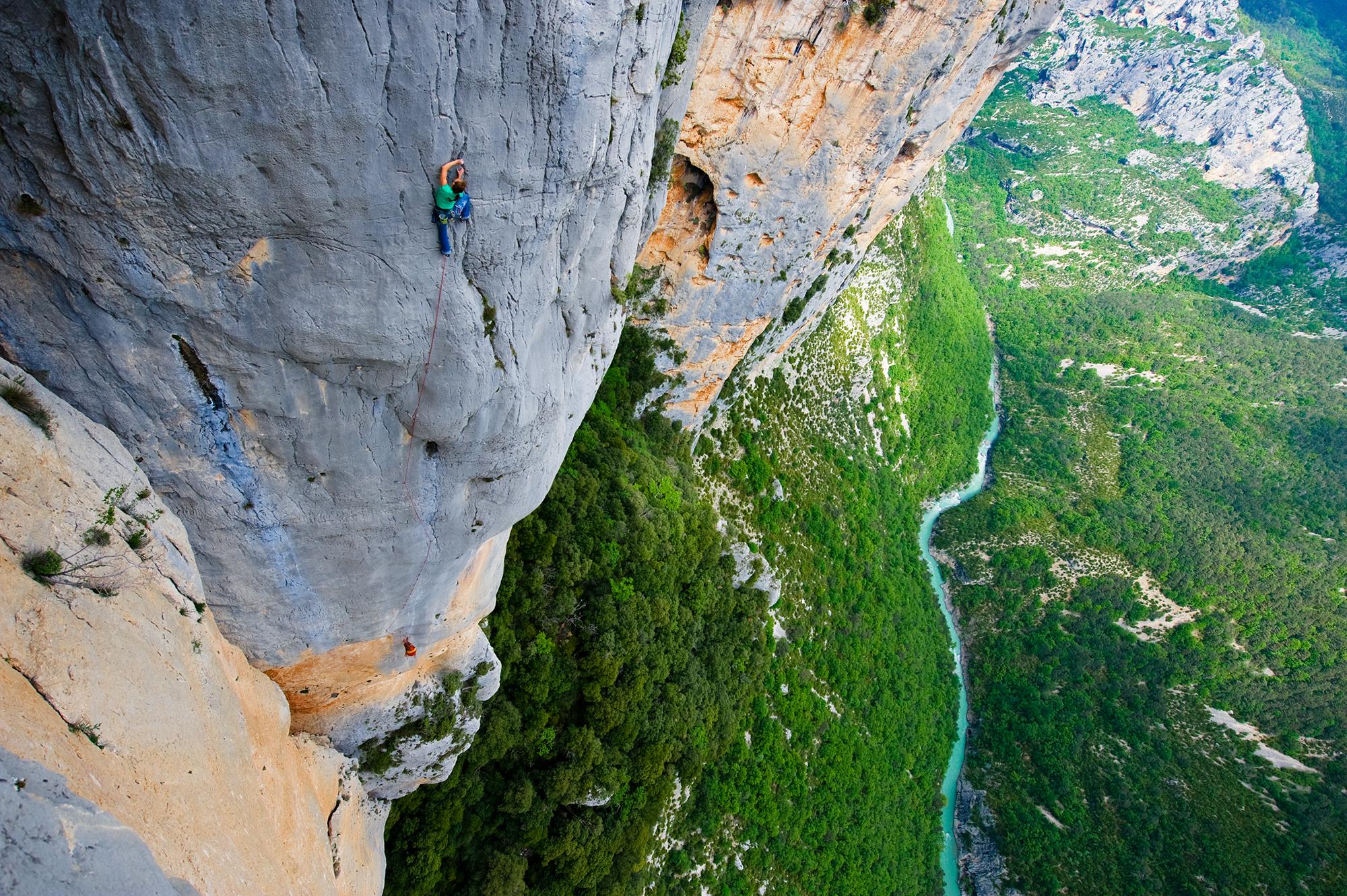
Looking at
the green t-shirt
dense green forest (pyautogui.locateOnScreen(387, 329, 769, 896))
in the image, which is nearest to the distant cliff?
the green t-shirt

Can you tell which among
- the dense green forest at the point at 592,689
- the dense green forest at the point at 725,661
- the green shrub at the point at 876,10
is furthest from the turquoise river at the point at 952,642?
the green shrub at the point at 876,10

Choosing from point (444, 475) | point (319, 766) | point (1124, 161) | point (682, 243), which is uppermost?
point (1124, 161)

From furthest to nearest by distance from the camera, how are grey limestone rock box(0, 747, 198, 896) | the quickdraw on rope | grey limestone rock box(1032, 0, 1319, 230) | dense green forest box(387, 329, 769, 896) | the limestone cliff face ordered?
grey limestone rock box(1032, 0, 1319, 230)
dense green forest box(387, 329, 769, 896)
the limestone cliff face
the quickdraw on rope
grey limestone rock box(0, 747, 198, 896)

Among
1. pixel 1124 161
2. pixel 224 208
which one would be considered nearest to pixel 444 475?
pixel 224 208

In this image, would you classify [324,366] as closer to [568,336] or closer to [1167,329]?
[568,336]

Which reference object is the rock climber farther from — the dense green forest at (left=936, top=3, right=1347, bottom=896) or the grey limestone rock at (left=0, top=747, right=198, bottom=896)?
the dense green forest at (left=936, top=3, right=1347, bottom=896)

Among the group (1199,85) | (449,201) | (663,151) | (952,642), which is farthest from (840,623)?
(1199,85)
